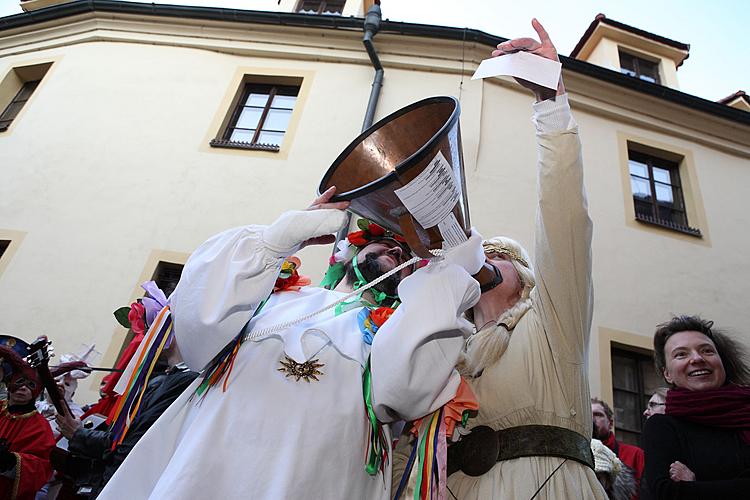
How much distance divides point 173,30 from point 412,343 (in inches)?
316

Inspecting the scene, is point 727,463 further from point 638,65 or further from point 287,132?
point 638,65

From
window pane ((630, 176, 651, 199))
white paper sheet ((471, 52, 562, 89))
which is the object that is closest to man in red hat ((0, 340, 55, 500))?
white paper sheet ((471, 52, 562, 89))

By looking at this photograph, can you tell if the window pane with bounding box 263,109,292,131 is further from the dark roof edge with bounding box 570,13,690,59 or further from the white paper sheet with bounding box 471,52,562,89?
the dark roof edge with bounding box 570,13,690,59

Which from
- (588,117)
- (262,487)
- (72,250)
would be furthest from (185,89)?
(262,487)

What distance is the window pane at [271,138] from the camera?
6887 mm

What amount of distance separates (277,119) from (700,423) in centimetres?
628

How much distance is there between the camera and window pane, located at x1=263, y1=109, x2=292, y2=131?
707 centimetres

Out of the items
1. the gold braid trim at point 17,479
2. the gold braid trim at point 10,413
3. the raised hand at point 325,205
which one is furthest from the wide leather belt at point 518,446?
the gold braid trim at point 10,413

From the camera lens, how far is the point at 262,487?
140cm

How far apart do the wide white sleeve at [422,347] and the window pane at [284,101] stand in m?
6.24

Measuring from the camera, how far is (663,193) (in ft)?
24.0

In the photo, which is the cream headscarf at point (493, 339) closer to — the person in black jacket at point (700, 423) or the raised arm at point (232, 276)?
the raised arm at point (232, 276)

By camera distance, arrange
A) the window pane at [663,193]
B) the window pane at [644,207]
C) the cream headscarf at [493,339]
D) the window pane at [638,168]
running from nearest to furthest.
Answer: the cream headscarf at [493,339], the window pane at [644,207], the window pane at [663,193], the window pane at [638,168]

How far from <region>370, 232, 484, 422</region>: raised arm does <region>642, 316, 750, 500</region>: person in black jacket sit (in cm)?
117
